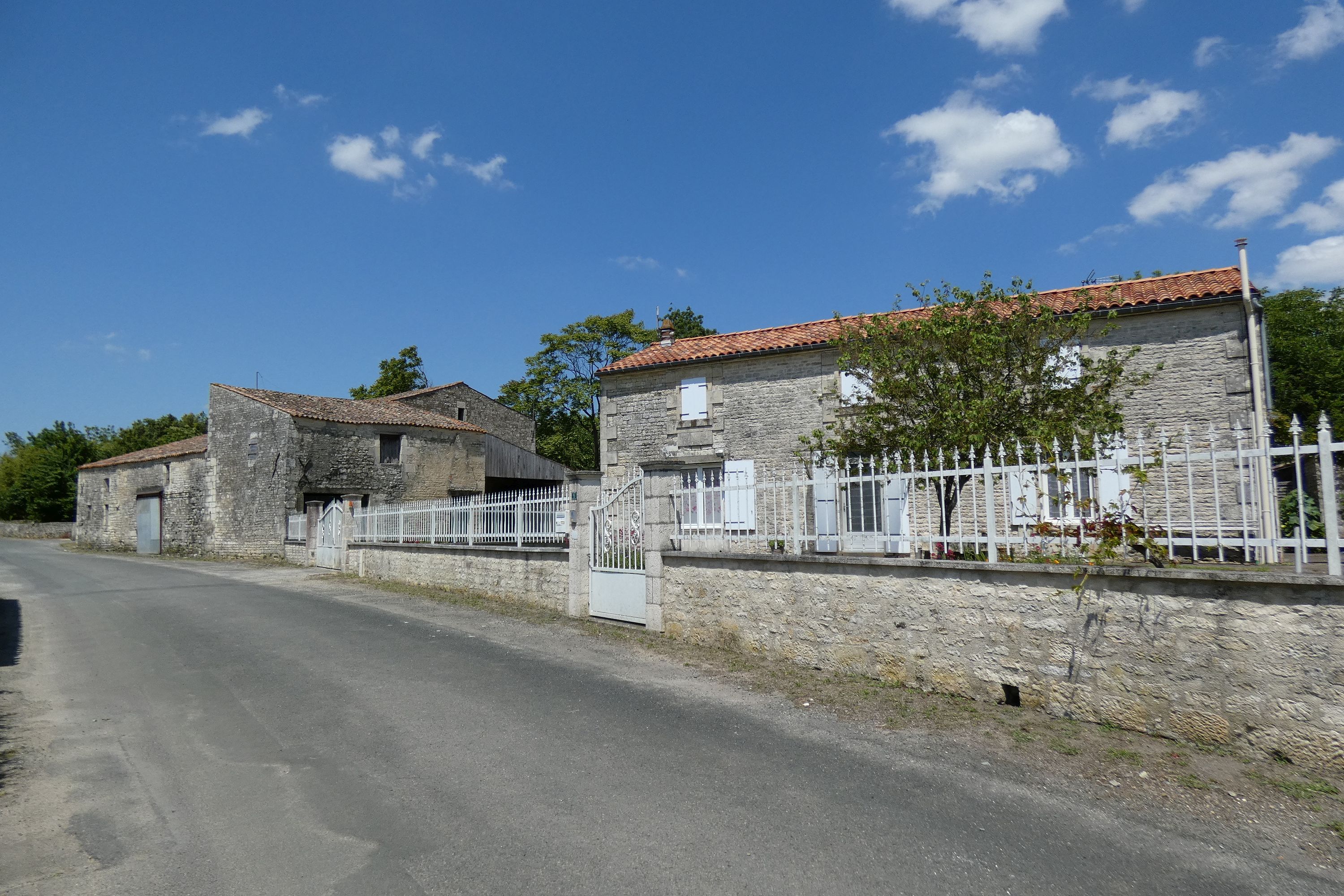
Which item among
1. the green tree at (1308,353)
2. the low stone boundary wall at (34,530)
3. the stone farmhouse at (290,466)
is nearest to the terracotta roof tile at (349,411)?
the stone farmhouse at (290,466)

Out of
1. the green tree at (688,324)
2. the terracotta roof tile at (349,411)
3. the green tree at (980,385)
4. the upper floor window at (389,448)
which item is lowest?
the green tree at (980,385)

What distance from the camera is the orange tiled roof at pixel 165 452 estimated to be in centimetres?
3005

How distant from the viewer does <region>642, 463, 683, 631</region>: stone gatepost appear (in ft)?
28.6

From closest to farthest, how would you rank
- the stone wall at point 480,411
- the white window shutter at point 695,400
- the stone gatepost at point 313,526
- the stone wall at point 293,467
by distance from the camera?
the white window shutter at point 695,400
the stone gatepost at point 313,526
the stone wall at point 293,467
the stone wall at point 480,411

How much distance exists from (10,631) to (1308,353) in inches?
1550

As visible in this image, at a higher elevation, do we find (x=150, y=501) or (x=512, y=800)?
(x=150, y=501)

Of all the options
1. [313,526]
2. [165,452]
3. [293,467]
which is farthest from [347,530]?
[165,452]

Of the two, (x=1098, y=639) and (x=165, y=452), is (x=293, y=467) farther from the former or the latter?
(x=1098, y=639)

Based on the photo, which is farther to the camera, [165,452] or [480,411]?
[480,411]

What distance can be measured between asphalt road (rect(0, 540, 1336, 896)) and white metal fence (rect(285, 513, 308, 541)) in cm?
1645

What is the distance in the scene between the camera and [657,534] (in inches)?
344

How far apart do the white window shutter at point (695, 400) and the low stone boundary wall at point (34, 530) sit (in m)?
45.6

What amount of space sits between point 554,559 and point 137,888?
784 centimetres

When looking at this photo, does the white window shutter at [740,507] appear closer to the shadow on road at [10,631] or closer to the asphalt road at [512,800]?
the asphalt road at [512,800]
